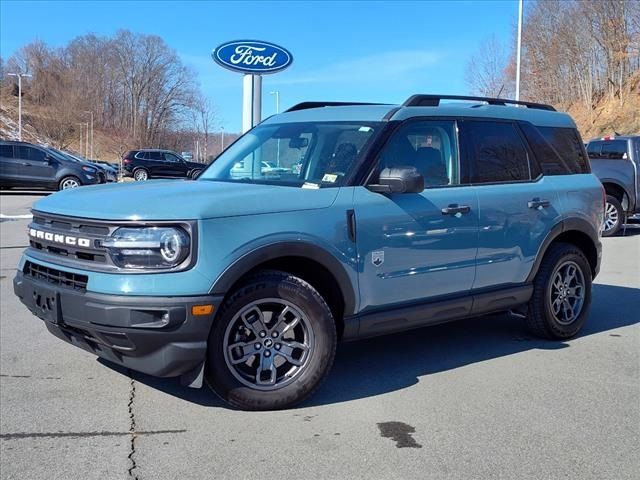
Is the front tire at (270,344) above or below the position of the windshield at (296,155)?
below

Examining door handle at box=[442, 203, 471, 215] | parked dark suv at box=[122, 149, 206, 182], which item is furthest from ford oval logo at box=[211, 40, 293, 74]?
parked dark suv at box=[122, 149, 206, 182]

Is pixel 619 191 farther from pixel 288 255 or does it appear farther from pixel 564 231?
pixel 288 255

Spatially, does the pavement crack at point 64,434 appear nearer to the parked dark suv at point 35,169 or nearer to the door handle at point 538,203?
the door handle at point 538,203

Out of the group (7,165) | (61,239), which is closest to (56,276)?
(61,239)

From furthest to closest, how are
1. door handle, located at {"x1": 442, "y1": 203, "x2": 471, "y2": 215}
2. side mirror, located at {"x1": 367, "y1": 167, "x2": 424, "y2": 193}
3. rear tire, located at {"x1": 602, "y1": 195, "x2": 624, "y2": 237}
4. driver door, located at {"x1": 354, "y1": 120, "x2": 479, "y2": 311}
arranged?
rear tire, located at {"x1": 602, "y1": 195, "x2": 624, "y2": 237} < door handle, located at {"x1": 442, "y1": 203, "x2": 471, "y2": 215} < driver door, located at {"x1": 354, "y1": 120, "x2": 479, "y2": 311} < side mirror, located at {"x1": 367, "y1": 167, "x2": 424, "y2": 193}

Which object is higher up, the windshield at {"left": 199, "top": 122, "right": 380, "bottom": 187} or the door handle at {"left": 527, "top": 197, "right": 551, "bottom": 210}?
the windshield at {"left": 199, "top": 122, "right": 380, "bottom": 187}

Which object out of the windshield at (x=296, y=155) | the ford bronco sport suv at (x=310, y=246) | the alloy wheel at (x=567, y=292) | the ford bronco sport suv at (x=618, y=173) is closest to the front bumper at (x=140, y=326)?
the ford bronco sport suv at (x=310, y=246)

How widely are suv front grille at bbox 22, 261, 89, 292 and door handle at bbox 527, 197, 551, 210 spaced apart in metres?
3.49

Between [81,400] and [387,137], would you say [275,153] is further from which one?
[81,400]

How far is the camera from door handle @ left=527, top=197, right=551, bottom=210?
528 centimetres

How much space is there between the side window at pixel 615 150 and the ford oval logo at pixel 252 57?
280 inches

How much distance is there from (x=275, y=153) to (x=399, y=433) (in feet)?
7.72

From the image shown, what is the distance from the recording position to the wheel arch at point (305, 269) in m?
3.71

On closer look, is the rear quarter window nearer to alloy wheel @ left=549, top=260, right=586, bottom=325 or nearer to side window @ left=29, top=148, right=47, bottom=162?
alloy wheel @ left=549, top=260, right=586, bottom=325
